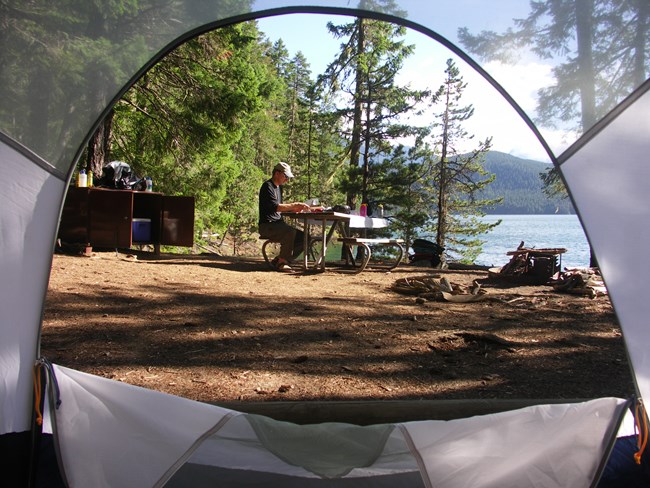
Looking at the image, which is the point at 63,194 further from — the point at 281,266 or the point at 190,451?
the point at 281,266

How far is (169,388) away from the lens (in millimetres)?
3070

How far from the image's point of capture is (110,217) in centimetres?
834

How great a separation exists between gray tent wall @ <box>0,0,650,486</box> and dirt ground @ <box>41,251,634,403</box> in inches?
41.9

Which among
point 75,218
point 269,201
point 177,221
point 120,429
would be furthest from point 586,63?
→ point 177,221

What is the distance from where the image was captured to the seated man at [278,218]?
767 centimetres

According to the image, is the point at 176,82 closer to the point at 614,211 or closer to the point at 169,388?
the point at 169,388

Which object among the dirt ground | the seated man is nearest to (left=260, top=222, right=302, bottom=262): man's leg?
the seated man

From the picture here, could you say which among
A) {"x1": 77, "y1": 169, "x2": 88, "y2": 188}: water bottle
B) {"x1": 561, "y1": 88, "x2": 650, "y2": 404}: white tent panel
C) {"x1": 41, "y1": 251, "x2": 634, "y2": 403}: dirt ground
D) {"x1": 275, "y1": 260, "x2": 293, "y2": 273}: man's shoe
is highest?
{"x1": 77, "y1": 169, "x2": 88, "y2": 188}: water bottle

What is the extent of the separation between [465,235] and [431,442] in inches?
1181

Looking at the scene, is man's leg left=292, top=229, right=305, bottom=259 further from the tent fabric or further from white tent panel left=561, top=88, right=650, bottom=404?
white tent panel left=561, top=88, right=650, bottom=404

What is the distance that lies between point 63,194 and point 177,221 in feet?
24.1

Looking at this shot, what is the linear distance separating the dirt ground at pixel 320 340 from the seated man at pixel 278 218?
3.44 feet

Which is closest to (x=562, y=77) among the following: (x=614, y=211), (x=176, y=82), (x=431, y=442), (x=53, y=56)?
(x=614, y=211)

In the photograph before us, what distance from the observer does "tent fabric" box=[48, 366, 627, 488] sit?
191cm
